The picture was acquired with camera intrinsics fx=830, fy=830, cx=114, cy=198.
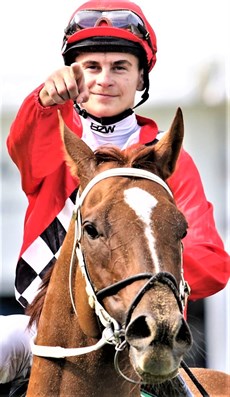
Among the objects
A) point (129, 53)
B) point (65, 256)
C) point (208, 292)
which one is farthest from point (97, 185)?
point (129, 53)

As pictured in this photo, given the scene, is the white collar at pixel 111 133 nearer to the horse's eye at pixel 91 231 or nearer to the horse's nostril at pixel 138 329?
the horse's eye at pixel 91 231

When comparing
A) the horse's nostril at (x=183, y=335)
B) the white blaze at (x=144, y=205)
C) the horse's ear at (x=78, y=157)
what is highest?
the horse's ear at (x=78, y=157)

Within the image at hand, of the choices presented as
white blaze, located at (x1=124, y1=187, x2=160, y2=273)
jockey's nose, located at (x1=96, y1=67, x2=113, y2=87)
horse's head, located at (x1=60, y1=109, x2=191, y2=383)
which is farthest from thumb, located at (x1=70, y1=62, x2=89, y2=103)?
jockey's nose, located at (x1=96, y1=67, x2=113, y2=87)

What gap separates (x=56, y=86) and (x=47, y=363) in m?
1.07

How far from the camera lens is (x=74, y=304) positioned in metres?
3.12

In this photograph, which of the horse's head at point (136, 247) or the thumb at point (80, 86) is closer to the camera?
the horse's head at point (136, 247)

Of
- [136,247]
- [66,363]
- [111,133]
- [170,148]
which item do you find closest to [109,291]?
[136,247]

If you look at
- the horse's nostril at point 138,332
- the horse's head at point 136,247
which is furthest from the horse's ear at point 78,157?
the horse's nostril at point 138,332

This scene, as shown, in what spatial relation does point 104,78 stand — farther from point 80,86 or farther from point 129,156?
point 129,156

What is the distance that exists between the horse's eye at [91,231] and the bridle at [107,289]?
109 mm

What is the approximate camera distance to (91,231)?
9.53ft

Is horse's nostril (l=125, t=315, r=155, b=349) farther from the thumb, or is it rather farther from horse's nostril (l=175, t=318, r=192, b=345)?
the thumb

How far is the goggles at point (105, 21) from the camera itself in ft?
13.3

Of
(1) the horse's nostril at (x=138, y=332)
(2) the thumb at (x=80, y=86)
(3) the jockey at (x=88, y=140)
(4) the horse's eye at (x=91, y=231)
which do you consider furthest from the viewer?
(3) the jockey at (x=88, y=140)
